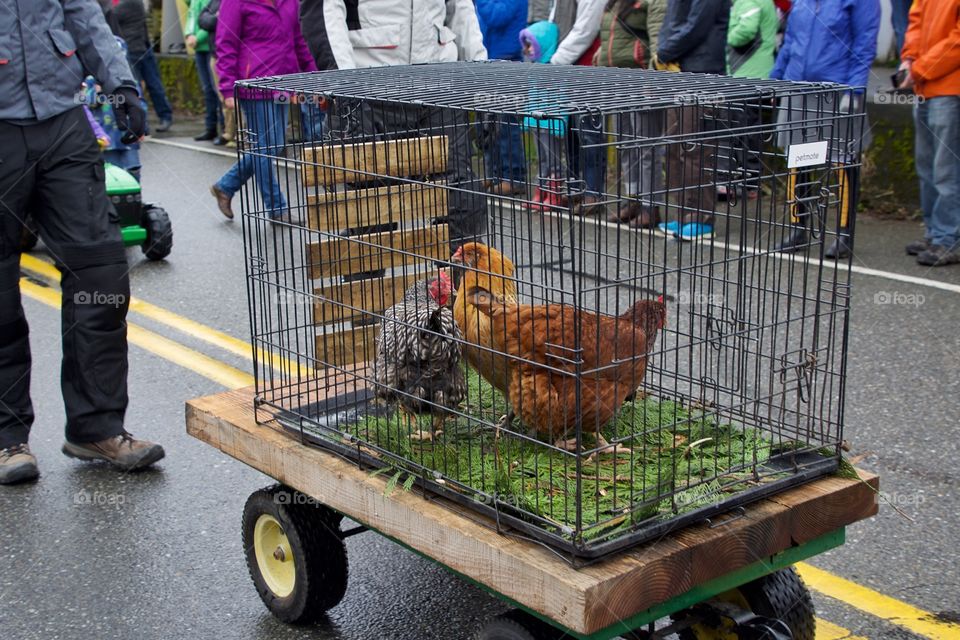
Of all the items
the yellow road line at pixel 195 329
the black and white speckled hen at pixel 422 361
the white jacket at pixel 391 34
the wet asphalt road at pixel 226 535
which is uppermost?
the white jacket at pixel 391 34

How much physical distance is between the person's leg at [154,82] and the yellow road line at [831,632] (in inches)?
496

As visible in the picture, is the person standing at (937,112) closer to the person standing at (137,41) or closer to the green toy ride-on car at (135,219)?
the green toy ride-on car at (135,219)

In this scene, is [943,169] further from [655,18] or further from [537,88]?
[537,88]

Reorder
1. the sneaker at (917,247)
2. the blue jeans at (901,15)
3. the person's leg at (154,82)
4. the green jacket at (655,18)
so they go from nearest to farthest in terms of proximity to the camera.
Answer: the sneaker at (917,247) < the green jacket at (655,18) < the blue jeans at (901,15) < the person's leg at (154,82)

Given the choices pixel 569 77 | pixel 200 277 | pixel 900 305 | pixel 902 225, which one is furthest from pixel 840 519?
pixel 902 225

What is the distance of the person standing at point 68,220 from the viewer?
4.38 m

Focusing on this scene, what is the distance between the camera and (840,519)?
300 cm

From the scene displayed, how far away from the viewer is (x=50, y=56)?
4441mm

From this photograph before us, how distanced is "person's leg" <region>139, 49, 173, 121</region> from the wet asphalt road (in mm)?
8824

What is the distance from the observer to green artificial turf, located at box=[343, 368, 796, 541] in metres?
2.79

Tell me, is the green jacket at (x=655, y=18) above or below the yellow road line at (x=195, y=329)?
above

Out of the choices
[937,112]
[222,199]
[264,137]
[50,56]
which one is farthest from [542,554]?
[222,199]

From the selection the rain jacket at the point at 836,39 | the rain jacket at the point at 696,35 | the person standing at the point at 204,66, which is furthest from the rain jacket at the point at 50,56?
the person standing at the point at 204,66

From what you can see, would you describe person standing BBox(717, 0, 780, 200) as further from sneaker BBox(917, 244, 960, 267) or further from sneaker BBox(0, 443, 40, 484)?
sneaker BBox(0, 443, 40, 484)
